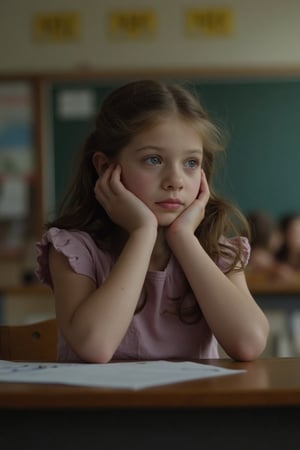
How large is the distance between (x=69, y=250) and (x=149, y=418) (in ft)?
2.03

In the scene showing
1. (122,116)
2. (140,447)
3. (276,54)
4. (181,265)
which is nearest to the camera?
(140,447)

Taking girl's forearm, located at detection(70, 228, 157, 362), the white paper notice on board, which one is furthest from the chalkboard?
girl's forearm, located at detection(70, 228, 157, 362)

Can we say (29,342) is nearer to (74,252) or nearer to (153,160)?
(74,252)

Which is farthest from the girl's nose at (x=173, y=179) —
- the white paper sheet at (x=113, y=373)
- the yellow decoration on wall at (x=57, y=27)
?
the yellow decoration on wall at (x=57, y=27)

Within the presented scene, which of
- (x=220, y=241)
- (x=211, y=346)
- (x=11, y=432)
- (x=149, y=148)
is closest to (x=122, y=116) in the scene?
(x=149, y=148)

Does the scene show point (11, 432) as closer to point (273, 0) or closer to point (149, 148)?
point (149, 148)

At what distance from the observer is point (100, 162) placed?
1.87 meters

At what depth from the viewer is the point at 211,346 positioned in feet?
5.70

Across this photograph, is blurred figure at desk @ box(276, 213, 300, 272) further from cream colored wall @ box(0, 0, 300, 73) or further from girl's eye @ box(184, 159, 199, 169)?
girl's eye @ box(184, 159, 199, 169)

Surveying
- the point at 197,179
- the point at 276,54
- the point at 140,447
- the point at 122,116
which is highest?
the point at 276,54

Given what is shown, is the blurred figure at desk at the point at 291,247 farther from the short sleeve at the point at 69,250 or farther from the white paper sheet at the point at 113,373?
the white paper sheet at the point at 113,373

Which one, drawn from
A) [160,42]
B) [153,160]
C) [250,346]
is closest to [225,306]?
[250,346]

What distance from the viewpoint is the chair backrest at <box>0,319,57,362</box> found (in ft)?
6.07

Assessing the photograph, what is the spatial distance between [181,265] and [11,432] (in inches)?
24.5
